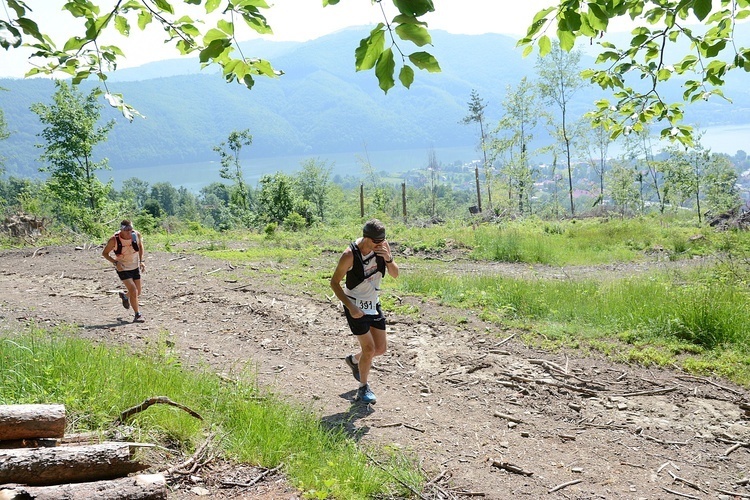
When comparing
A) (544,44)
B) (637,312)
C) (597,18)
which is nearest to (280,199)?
(637,312)

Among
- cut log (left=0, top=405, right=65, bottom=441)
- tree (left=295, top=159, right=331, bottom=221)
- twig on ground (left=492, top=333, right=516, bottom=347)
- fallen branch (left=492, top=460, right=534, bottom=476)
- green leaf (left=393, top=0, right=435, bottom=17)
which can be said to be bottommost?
fallen branch (left=492, top=460, right=534, bottom=476)

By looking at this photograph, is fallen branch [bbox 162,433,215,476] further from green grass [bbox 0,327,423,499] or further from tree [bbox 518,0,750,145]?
tree [bbox 518,0,750,145]

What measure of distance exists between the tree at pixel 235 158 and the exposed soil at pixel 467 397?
38.5m

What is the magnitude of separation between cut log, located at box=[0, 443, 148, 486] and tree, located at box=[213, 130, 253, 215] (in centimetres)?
4523

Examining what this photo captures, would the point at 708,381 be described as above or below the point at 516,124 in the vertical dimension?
below

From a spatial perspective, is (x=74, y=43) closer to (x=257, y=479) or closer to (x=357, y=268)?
(x=257, y=479)

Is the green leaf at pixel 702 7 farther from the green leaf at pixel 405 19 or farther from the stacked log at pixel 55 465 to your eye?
the stacked log at pixel 55 465

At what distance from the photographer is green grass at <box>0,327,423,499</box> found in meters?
4.18

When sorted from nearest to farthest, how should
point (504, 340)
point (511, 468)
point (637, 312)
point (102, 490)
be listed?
1. point (102, 490)
2. point (511, 468)
3. point (504, 340)
4. point (637, 312)

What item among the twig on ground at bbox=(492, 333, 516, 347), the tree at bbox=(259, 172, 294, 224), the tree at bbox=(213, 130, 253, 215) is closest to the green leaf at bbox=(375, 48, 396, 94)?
the twig on ground at bbox=(492, 333, 516, 347)

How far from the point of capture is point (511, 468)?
4980 millimetres

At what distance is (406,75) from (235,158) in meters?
50.9

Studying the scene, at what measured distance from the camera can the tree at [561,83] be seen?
36312mm

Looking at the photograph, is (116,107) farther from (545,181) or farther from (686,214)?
(545,181)
